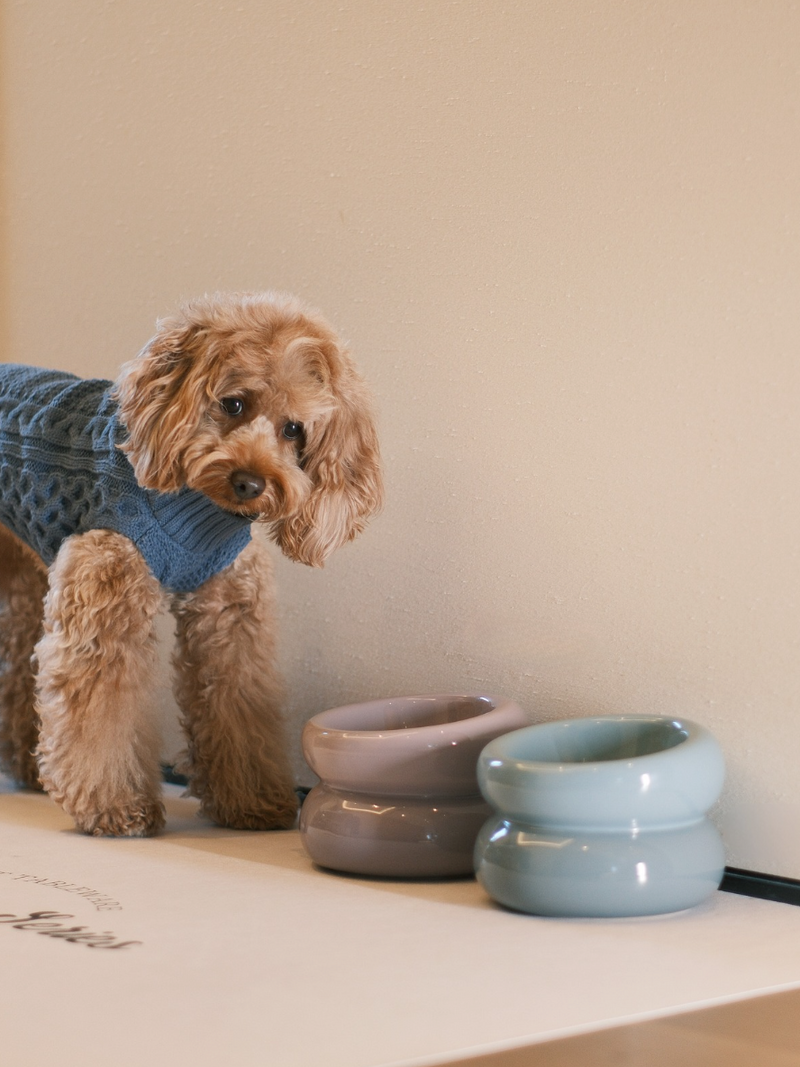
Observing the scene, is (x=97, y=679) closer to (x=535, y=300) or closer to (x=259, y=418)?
(x=259, y=418)

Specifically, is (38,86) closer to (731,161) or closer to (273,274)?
(273,274)

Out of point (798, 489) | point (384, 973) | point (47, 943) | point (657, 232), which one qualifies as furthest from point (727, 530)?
point (47, 943)

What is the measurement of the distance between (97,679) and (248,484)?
→ 1.35 ft

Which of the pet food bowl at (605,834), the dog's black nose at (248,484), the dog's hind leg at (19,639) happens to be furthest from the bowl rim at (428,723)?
the dog's hind leg at (19,639)

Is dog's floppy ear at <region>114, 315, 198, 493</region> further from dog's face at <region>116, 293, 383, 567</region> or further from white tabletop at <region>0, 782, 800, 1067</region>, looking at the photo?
white tabletop at <region>0, 782, 800, 1067</region>

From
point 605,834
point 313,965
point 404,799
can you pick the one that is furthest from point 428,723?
point 313,965

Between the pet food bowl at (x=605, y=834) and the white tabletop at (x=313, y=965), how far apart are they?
0.03 m

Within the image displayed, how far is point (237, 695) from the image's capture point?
192 cm

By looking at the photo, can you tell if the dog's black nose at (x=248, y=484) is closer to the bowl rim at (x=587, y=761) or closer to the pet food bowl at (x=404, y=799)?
the pet food bowl at (x=404, y=799)

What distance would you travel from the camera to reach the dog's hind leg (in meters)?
2.21

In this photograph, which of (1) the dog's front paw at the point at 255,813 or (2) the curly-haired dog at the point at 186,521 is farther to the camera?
(1) the dog's front paw at the point at 255,813

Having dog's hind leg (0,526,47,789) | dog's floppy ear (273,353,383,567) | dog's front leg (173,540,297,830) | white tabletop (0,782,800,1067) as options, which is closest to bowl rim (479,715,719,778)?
white tabletop (0,782,800,1067)

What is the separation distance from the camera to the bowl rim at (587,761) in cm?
142

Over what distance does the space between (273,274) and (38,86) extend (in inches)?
35.1
